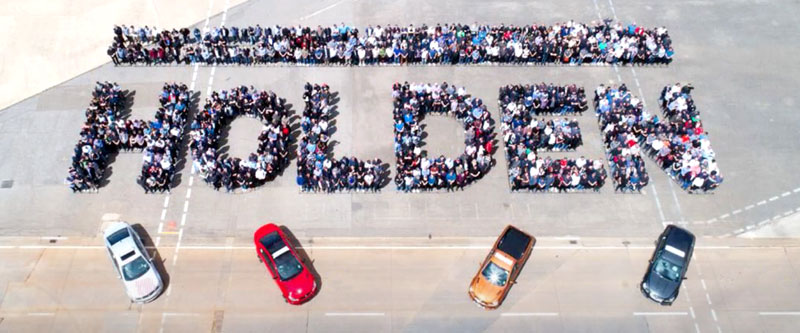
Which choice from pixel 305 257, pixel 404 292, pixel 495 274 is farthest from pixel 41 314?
pixel 495 274

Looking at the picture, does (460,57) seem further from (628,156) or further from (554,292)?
(554,292)

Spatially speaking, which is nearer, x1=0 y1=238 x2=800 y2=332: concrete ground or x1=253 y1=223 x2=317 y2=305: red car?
x1=253 y1=223 x2=317 y2=305: red car

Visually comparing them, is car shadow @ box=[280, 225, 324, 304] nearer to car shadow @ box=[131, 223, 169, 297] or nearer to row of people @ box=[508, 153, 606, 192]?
car shadow @ box=[131, 223, 169, 297]

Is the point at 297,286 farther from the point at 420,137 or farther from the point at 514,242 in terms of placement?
the point at 420,137

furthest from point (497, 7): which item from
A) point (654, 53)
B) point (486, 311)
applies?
point (486, 311)

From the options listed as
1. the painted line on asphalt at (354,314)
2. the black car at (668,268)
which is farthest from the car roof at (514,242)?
the painted line on asphalt at (354,314)

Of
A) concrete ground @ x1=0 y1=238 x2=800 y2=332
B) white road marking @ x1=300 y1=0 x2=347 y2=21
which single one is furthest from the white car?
white road marking @ x1=300 y1=0 x2=347 y2=21
